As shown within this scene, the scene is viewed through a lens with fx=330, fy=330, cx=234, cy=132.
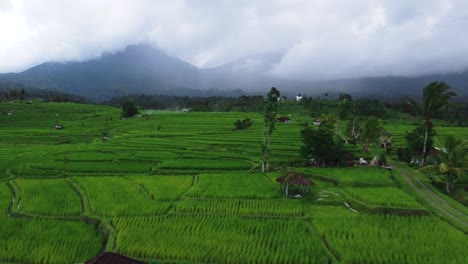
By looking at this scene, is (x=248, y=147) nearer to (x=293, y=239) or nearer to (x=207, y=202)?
(x=207, y=202)

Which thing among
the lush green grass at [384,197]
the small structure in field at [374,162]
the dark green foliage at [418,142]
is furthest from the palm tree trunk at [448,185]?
the dark green foliage at [418,142]

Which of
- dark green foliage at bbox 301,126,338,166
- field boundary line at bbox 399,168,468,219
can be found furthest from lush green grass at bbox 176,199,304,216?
dark green foliage at bbox 301,126,338,166

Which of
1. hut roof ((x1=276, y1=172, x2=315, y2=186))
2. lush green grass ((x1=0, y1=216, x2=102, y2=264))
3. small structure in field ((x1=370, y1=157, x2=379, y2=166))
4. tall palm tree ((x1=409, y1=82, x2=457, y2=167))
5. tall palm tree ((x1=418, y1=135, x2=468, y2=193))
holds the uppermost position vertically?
tall palm tree ((x1=409, y1=82, x2=457, y2=167))

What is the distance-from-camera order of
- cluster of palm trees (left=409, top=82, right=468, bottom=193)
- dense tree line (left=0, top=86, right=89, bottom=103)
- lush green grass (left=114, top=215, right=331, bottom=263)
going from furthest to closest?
dense tree line (left=0, top=86, right=89, bottom=103)
cluster of palm trees (left=409, top=82, right=468, bottom=193)
lush green grass (left=114, top=215, right=331, bottom=263)

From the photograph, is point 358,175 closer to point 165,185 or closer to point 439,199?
point 439,199

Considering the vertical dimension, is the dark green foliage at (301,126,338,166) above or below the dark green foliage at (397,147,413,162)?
above

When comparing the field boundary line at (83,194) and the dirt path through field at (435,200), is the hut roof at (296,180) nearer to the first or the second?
the dirt path through field at (435,200)

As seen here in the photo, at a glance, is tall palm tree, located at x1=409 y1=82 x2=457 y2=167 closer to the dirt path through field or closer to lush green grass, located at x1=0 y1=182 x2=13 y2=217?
the dirt path through field
